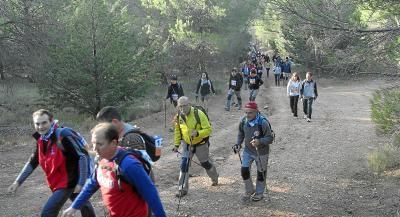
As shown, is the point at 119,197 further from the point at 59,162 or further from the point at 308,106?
the point at 308,106

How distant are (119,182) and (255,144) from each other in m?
4.07

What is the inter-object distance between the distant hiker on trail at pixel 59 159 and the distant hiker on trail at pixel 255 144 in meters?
3.14

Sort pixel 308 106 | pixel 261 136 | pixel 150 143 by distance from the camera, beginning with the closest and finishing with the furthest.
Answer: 1. pixel 150 143
2. pixel 261 136
3. pixel 308 106

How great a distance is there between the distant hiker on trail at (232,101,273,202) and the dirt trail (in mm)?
252

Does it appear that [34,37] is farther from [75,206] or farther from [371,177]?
[75,206]

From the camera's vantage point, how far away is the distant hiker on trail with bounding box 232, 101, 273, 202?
7559 mm

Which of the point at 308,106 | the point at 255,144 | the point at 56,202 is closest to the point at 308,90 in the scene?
the point at 308,106

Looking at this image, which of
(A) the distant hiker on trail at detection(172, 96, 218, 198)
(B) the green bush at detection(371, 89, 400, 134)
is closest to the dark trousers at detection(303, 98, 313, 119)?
(B) the green bush at detection(371, 89, 400, 134)

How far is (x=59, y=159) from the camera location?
5215 millimetres

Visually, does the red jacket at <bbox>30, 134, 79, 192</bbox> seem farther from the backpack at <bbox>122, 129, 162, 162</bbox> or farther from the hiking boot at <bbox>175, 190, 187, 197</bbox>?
the hiking boot at <bbox>175, 190, 187, 197</bbox>

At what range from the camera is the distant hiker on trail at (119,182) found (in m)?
3.54

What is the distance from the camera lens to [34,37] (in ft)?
48.8

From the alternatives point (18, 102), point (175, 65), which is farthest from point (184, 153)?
point (175, 65)

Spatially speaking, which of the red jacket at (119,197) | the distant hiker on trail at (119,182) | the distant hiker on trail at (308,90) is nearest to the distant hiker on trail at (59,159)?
the distant hiker on trail at (119,182)
